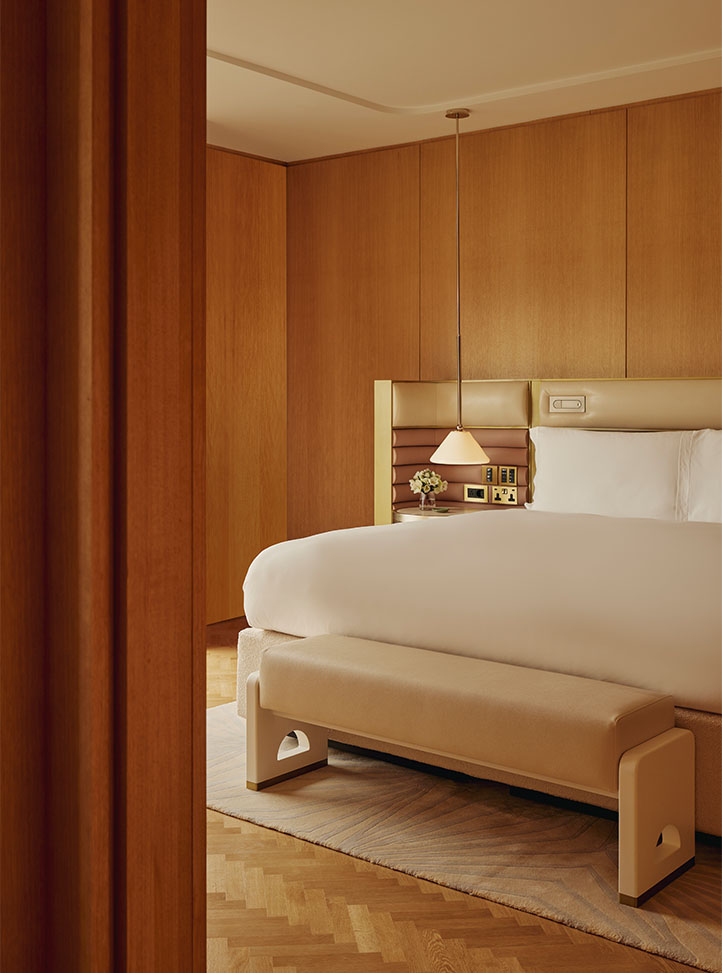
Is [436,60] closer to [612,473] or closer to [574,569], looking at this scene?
[612,473]

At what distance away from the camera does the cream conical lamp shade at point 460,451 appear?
16.7ft

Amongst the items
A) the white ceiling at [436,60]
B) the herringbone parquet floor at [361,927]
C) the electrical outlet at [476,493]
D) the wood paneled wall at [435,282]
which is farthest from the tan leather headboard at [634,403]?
the herringbone parquet floor at [361,927]

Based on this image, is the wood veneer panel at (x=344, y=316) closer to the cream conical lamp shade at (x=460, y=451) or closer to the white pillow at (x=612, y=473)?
the cream conical lamp shade at (x=460, y=451)

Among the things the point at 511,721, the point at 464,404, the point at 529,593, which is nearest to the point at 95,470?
the point at 511,721

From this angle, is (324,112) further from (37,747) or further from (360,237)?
(37,747)

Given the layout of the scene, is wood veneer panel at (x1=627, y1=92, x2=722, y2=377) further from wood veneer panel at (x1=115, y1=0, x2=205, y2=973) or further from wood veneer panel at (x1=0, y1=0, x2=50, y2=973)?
wood veneer panel at (x1=0, y1=0, x2=50, y2=973)

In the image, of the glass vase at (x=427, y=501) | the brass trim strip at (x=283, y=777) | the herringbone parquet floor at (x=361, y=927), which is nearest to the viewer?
the herringbone parquet floor at (x=361, y=927)

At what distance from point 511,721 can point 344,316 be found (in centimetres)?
374

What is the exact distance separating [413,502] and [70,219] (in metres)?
4.49

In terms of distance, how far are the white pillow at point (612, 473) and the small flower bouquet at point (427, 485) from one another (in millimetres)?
663

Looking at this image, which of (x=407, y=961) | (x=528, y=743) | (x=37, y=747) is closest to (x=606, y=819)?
(x=528, y=743)

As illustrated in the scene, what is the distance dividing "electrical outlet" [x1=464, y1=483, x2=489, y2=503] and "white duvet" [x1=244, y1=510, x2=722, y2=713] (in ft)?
4.51

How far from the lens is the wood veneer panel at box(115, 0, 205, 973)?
122cm

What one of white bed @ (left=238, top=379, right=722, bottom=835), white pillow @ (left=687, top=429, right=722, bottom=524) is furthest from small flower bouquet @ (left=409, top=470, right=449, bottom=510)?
white pillow @ (left=687, top=429, right=722, bottom=524)
